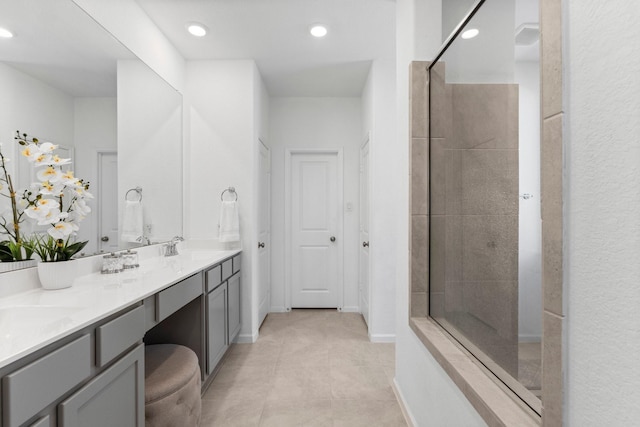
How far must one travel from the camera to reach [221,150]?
9.82 feet

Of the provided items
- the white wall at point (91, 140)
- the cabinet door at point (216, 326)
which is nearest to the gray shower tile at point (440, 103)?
the cabinet door at point (216, 326)

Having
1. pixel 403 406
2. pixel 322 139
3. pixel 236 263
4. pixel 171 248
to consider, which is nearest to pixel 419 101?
pixel 403 406

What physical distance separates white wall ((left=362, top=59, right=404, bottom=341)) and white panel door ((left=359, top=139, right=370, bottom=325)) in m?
0.34

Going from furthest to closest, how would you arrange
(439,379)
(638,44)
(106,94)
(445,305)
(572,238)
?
(106,94)
(445,305)
(439,379)
(572,238)
(638,44)

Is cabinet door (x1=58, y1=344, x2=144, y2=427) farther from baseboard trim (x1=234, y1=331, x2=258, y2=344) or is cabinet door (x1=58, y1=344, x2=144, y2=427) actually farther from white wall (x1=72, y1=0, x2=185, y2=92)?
white wall (x1=72, y1=0, x2=185, y2=92)

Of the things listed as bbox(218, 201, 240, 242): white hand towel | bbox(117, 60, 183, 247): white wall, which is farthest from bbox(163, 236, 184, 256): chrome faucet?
bbox(218, 201, 240, 242): white hand towel

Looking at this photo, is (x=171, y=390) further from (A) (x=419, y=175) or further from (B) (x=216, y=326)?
(A) (x=419, y=175)

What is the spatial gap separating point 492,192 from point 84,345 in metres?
1.42

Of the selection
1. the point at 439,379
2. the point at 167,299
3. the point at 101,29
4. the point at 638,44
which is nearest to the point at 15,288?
the point at 167,299

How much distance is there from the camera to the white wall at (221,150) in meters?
2.98

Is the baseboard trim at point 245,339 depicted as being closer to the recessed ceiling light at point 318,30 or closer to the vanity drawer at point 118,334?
the vanity drawer at point 118,334

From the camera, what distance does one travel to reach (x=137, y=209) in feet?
7.38

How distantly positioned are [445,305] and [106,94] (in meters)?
2.17

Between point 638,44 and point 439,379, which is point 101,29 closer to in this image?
point 638,44
